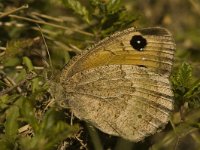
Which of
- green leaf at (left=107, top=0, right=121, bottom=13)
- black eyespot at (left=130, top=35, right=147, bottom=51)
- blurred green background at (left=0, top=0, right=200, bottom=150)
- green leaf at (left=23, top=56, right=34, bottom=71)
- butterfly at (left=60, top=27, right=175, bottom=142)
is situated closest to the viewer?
blurred green background at (left=0, top=0, right=200, bottom=150)

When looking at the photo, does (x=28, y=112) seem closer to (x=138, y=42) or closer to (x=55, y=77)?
(x=55, y=77)

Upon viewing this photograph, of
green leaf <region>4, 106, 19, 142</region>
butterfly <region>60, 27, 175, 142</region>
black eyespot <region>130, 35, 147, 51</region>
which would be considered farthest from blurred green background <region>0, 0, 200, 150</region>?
black eyespot <region>130, 35, 147, 51</region>

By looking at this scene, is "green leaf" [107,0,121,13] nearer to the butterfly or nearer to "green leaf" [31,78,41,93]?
the butterfly

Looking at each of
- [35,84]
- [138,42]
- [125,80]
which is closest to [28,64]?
[35,84]

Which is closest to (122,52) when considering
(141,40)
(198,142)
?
(141,40)

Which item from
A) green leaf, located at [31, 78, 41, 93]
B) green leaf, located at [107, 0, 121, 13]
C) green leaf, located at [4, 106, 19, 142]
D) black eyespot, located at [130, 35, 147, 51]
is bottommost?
green leaf, located at [4, 106, 19, 142]
